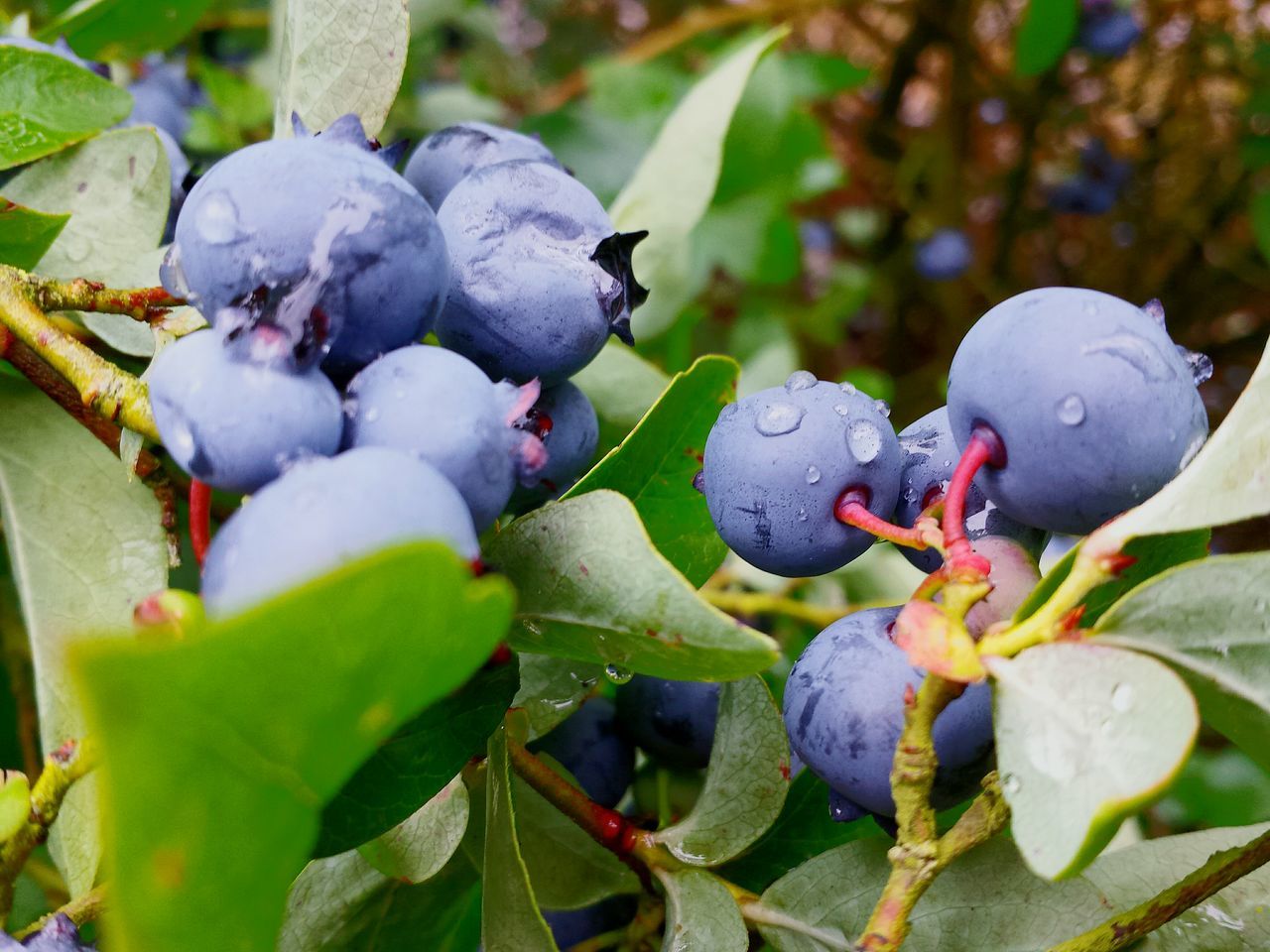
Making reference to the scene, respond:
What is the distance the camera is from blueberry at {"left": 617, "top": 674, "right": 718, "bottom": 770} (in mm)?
742

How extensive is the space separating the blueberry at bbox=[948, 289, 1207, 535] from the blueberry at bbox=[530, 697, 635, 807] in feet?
1.30

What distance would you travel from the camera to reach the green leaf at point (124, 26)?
0.83 metres

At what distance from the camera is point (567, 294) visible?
545mm

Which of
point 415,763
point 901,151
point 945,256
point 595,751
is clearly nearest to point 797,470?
point 415,763

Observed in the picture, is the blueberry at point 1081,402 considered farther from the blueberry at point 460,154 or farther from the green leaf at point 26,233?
the green leaf at point 26,233

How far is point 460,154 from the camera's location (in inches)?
25.8

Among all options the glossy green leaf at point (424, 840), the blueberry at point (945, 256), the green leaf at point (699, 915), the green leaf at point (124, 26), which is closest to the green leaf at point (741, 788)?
the green leaf at point (699, 915)

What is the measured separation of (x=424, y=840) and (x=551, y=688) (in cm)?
11

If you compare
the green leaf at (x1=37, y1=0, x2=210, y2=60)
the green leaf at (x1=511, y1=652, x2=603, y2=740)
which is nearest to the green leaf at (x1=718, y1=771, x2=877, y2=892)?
the green leaf at (x1=511, y1=652, x2=603, y2=740)

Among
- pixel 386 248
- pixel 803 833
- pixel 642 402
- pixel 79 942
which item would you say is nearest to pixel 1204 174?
pixel 642 402

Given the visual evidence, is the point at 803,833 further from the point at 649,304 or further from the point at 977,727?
the point at 649,304

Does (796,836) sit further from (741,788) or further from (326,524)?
(326,524)

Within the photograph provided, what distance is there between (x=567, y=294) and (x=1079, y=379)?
24 centimetres

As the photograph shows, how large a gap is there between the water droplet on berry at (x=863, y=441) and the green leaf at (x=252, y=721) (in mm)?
232
